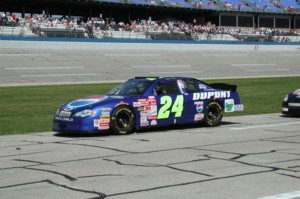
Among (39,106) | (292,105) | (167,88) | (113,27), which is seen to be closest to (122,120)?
(167,88)

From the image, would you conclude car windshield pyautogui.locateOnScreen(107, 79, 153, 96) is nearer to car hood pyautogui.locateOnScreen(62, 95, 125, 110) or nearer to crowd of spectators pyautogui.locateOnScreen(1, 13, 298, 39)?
car hood pyautogui.locateOnScreen(62, 95, 125, 110)

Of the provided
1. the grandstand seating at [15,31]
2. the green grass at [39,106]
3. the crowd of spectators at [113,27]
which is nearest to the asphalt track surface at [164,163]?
the green grass at [39,106]

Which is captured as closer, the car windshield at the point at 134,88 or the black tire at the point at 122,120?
the black tire at the point at 122,120

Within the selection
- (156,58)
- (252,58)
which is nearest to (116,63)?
(156,58)

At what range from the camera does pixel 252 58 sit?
51812 millimetres

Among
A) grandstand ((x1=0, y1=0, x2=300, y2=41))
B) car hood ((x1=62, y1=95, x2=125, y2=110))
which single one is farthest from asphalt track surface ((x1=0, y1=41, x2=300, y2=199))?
grandstand ((x1=0, y1=0, x2=300, y2=41))

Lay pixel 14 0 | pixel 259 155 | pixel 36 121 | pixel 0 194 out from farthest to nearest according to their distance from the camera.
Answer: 1. pixel 14 0
2. pixel 36 121
3. pixel 259 155
4. pixel 0 194

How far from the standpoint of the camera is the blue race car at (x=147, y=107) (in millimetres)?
11445

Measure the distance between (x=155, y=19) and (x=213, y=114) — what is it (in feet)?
174

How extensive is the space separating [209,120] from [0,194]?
8.20 metres

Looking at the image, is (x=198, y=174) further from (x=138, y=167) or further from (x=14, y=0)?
(x=14, y=0)

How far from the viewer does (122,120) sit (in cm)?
1190

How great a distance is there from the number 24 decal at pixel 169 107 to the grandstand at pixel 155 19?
A: 32891mm

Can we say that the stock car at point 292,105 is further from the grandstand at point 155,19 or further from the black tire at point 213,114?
the grandstand at point 155,19
